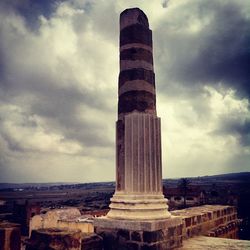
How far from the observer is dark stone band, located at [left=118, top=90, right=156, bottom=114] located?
19.7 ft

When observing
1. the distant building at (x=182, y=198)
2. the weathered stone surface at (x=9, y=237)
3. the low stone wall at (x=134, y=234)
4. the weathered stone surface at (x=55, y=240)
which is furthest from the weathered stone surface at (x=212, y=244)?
the distant building at (x=182, y=198)

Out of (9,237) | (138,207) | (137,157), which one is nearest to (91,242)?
(138,207)

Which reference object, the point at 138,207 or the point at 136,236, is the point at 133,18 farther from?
the point at 136,236

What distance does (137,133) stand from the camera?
586 centimetres

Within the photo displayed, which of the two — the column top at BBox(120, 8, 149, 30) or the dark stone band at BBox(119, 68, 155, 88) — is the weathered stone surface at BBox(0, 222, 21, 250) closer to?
the dark stone band at BBox(119, 68, 155, 88)

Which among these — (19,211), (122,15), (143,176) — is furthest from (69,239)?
(19,211)

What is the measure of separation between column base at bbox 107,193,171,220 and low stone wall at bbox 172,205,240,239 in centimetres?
115

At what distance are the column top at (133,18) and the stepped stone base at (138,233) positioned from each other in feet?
12.7

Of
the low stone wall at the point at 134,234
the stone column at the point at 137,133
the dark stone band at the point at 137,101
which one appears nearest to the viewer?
the low stone wall at the point at 134,234

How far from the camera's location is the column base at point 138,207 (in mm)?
5496

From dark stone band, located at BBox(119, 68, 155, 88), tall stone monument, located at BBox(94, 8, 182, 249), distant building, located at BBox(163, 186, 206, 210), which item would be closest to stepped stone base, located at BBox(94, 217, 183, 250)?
tall stone monument, located at BBox(94, 8, 182, 249)

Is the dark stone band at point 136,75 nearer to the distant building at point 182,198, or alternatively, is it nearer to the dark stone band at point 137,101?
the dark stone band at point 137,101

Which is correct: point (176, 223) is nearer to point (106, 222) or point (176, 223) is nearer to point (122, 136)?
point (106, 222)

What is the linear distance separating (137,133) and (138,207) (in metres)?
1.33
